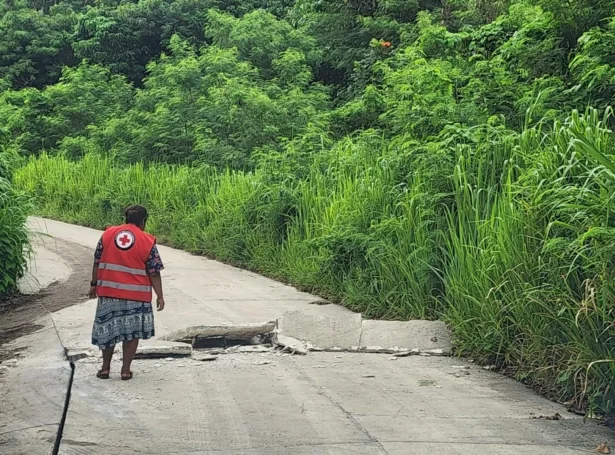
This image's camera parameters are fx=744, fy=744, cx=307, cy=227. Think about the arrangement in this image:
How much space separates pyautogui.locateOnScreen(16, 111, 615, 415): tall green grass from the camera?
530 centimetres

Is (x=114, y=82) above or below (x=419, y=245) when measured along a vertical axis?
above

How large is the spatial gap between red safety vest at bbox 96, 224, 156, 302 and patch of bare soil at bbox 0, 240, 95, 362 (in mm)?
1640

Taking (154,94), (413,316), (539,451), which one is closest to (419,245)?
(413,316)

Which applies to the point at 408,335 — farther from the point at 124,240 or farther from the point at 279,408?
the point at 124,240

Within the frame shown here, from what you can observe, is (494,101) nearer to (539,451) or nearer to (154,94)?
(539,451)

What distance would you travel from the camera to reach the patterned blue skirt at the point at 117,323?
234 inches

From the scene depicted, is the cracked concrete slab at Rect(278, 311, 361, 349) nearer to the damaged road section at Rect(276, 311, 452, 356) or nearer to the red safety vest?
the damaged road section at Rect(276, 311, 452, 356)

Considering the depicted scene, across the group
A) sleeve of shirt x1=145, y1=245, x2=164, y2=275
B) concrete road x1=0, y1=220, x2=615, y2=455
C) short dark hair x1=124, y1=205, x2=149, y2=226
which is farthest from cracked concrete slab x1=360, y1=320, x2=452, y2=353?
short dark hair x1=124, y1=205, x2=149, y2=226

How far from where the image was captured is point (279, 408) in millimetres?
5262

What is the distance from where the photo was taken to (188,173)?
649 inches

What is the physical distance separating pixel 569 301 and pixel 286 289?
17.5 ft

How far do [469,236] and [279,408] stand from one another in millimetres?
2895

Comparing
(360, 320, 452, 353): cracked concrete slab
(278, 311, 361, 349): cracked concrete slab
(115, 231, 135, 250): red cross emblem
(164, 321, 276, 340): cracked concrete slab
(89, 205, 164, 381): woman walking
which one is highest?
(115, 231, 135, 250): red cross emblem

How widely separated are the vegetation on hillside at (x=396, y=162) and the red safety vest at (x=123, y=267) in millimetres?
2845
